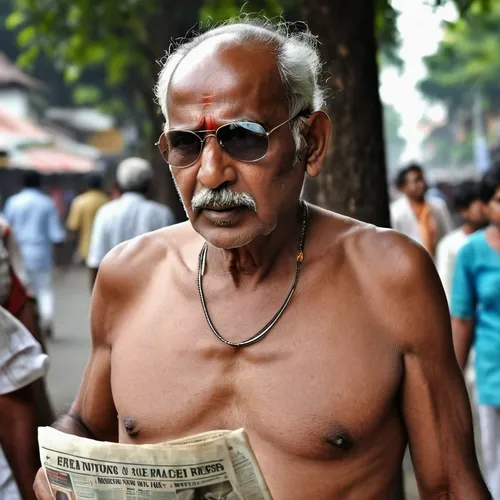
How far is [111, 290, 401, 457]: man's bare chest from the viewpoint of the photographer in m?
2.23

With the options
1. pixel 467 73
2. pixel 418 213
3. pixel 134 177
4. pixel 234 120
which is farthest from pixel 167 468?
pixel 467 73

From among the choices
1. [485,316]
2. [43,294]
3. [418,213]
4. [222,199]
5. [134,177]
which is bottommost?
[43,294]

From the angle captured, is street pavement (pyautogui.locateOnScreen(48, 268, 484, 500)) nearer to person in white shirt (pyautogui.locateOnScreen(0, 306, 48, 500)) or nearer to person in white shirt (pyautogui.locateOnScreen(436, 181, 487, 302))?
person in white shirt (pyautogui.locateOnScreen(0, 306, 48, 500))

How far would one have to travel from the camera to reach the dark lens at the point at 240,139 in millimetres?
2219

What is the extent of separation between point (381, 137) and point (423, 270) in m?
2.25

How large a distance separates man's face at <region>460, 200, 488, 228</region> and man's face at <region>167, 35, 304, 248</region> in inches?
177

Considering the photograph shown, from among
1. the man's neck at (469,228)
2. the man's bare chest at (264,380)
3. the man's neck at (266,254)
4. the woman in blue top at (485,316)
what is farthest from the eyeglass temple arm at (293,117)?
the man's neck at (469,228)

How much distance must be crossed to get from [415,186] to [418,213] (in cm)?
21

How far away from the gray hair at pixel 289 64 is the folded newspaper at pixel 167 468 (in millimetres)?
765

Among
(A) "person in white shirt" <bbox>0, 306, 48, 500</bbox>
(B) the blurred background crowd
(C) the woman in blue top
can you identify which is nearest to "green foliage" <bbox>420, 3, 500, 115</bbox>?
(B) the blurred background crowd

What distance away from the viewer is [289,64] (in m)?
2.37

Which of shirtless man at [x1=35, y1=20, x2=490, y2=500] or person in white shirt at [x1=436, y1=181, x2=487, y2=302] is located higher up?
shirtless man at [x1=35, y1=20, x2=490, y2=500]

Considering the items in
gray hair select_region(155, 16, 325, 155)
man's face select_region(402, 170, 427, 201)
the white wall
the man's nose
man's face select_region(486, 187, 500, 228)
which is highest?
the white wall

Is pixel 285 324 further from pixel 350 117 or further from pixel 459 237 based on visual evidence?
pixel 459 237
